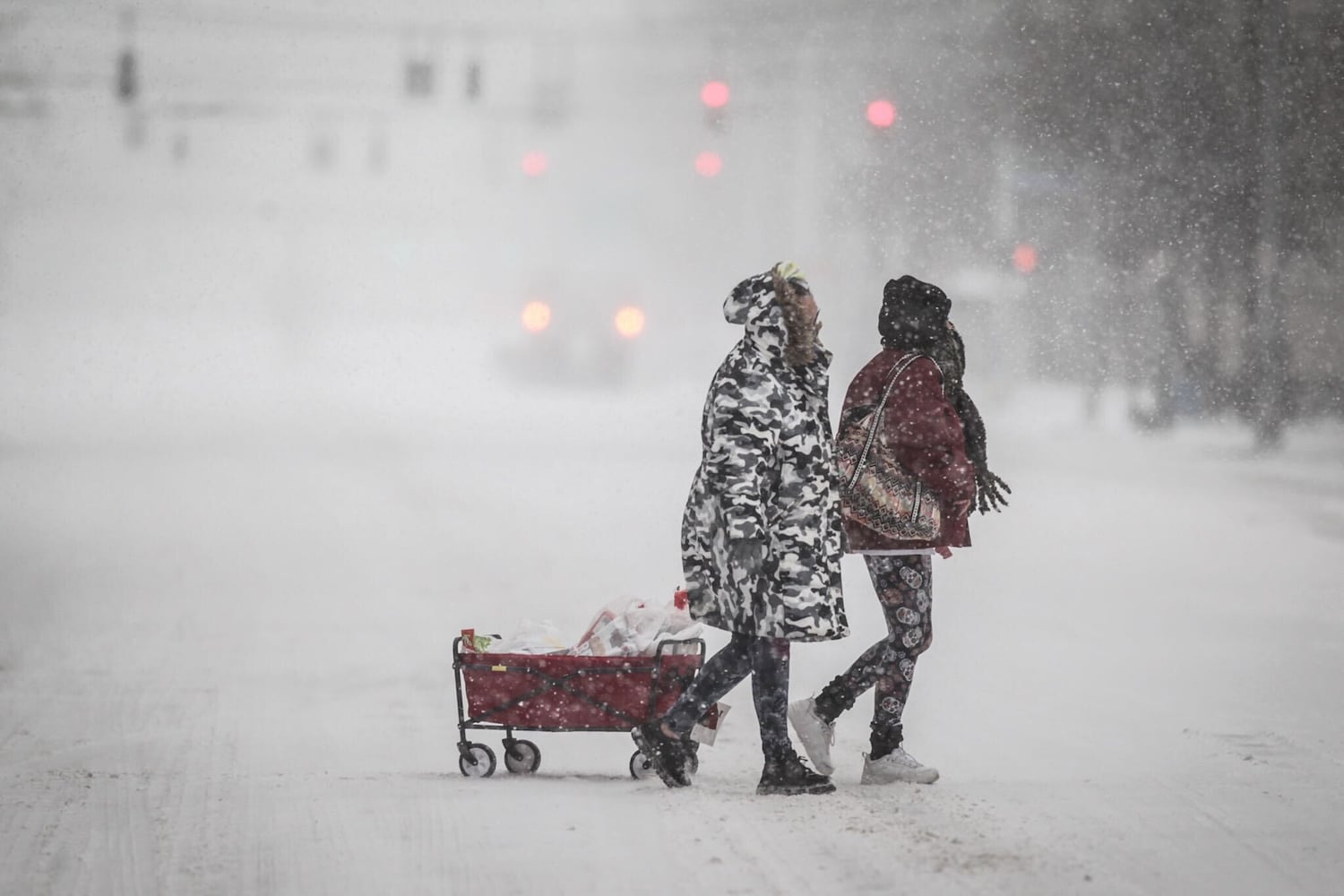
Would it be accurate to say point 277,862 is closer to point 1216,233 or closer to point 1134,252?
point 1216,233

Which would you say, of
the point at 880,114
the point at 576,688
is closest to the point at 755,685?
the point at 576,688

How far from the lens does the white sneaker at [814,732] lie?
19.1 ft

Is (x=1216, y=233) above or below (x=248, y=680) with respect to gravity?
above

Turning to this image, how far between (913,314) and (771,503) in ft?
2.68

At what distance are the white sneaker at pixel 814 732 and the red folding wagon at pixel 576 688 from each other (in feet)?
1.01

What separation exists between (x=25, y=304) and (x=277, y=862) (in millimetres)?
43469

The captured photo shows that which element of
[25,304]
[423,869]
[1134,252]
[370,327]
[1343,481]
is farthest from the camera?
[370,327]

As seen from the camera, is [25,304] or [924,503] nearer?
[924,503]

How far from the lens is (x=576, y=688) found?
19.5 ft

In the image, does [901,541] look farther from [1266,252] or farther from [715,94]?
[1266,252]

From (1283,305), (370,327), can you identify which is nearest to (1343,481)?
(1283,305)

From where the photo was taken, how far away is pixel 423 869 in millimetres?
4684

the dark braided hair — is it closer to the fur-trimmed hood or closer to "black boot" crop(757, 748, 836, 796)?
the fur-trimmed hood

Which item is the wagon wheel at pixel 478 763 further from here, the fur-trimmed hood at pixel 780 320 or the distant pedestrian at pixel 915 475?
the fur-trimmed hood at pixel 780 320
